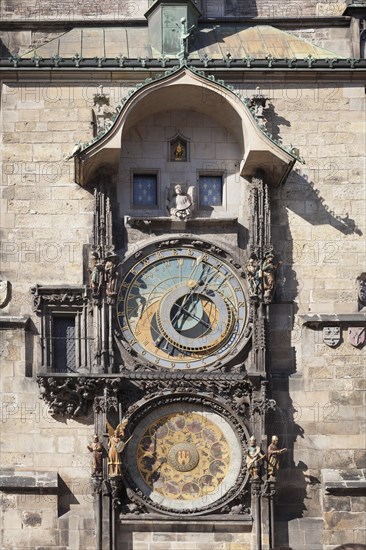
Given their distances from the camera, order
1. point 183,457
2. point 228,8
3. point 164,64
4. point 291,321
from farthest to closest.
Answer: point 228,8
point 164,64
point 291,321
point 183,457

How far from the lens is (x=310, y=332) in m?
16.7

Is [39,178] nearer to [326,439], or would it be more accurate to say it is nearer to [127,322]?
[127,322]

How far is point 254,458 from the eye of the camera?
16000mm

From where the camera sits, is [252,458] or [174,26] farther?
[174,26]

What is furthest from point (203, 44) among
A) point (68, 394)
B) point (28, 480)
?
point (28, 480)

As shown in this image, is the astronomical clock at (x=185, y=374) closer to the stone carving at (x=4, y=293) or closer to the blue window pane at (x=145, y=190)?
the blue window pane at (x=145, y=190)

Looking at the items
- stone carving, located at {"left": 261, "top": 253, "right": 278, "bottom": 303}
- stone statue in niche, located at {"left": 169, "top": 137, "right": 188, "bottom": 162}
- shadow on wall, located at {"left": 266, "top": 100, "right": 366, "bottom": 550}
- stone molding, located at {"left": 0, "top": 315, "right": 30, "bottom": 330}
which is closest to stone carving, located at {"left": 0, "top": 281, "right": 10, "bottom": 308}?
stone molding, located at {"left": 0, "top": 315, "right": 30, "bottom": 330}

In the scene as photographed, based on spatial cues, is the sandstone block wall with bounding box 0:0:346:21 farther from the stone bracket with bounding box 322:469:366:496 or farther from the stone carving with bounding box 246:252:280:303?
the stone bracket with bounding box 322:469:366:496

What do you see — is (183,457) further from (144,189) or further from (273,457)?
(144,189)

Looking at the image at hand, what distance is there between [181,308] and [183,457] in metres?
1.59

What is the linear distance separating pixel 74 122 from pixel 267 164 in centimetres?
221

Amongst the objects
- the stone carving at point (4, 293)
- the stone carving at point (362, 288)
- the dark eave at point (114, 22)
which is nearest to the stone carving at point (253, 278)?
the stone carving at point (362, 288)

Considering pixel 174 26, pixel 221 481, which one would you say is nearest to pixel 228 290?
pixel 221 481

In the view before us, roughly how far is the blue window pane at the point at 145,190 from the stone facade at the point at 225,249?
108 millimetres
